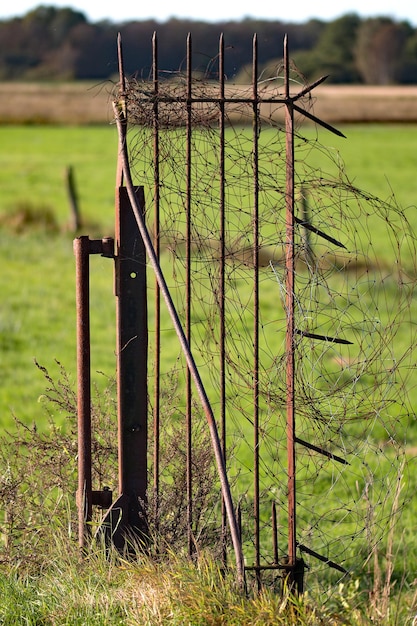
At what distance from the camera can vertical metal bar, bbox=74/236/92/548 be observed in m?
3.37

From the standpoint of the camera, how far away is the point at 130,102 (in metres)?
3.33

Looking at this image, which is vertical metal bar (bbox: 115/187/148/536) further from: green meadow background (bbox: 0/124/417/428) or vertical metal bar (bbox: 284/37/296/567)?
green meadow background (bbox: 0/124/417/428)

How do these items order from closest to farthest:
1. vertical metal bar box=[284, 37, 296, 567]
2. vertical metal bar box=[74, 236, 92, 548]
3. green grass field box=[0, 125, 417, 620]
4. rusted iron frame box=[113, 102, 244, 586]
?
rusted iron frame box=[113, 102, 244, 586]
vertical metal bar box=[284, 37, 296, 567]
vertical metal bar box=[74, 236, 92, 548]
green grass field box=[0, 125, 417, 620]

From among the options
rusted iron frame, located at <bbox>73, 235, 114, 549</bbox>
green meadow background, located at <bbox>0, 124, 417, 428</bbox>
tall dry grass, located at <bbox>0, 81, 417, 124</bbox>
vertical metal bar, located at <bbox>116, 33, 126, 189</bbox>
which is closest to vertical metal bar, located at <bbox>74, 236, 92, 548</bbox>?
rusted iron frame, located at <bbox>73, 235, 114, 549</bbox>

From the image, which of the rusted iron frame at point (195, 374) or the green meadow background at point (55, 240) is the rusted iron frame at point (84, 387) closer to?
the rusted iron frame at point (195, 374)

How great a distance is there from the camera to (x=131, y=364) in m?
3.41

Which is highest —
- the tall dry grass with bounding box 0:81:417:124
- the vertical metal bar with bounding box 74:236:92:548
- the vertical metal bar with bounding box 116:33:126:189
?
the tall dry grass with bounding box 0:81:417:124

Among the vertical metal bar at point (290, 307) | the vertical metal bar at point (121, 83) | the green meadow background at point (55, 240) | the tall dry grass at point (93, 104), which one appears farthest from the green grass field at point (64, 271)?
the tall dry grass at point (93, 104)

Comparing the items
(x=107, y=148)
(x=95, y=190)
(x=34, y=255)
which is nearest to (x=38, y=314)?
(x=34, y=255)

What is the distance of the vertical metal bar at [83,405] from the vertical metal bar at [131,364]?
0.12 m

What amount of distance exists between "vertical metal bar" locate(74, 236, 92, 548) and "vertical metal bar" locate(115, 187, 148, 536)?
0.40 ft

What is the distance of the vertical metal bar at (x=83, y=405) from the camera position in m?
3.37

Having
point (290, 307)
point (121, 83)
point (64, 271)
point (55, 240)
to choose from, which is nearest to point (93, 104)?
point (55, 240)

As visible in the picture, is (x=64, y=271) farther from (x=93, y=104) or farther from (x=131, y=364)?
(x=93, y=104)
